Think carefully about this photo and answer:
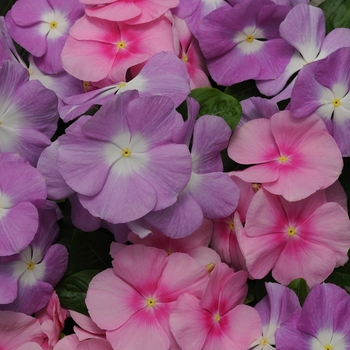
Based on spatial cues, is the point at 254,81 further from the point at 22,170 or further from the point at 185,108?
the point at 22,170

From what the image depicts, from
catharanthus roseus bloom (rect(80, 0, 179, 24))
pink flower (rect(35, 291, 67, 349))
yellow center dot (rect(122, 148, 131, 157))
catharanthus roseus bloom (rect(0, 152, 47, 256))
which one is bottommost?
pink flower (rect(35, 291, 67, 349))

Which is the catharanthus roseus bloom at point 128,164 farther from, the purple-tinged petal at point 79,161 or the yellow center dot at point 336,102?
the yellow center dot at point 336,102

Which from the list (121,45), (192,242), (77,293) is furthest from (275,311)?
(121,45)

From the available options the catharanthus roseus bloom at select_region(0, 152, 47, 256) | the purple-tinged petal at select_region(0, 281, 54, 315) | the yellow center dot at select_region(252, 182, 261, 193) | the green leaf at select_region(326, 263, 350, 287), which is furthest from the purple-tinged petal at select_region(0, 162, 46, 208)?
the green leaf at select_region(326, 263, 350, 287)

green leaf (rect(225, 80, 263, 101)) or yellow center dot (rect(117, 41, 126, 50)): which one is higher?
yellow center dot (rect(117, 41, 126, 50))

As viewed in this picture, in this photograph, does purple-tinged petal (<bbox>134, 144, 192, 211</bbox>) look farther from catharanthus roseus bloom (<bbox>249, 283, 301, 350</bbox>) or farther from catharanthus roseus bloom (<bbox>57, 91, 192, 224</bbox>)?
catharanthus roseus bloom (<bbox>249, 283, 301, 350</bbox>)
